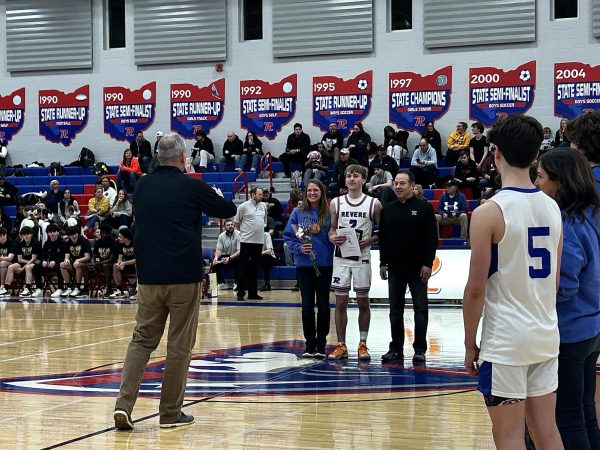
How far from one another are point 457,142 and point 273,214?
4859 millimetres

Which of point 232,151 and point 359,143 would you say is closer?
point 359,143

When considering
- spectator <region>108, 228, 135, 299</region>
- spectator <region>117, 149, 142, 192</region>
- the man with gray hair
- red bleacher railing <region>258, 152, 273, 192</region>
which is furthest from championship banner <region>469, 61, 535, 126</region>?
the man with gray hair

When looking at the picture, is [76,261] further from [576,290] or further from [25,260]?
[576,290]

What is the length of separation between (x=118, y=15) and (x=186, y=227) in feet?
70.9

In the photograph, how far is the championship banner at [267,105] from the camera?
24656 millimetres

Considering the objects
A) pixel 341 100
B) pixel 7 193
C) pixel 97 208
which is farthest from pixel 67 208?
pixel 341 100

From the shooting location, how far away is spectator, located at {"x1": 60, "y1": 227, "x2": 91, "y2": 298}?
61.3 ft

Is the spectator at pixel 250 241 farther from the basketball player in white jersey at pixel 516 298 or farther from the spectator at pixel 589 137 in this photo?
the basketball player in white jersey at pixel 516 298

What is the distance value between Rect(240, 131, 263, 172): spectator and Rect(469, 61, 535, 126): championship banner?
534 cm

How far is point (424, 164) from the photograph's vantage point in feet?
69.9

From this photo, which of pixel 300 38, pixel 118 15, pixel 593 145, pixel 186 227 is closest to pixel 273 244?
pixel 300 38

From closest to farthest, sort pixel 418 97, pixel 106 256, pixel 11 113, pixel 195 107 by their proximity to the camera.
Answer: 1. pixel 106 256
2. pixel 418 97
3. pixel 195 107
4. pixel 11 113

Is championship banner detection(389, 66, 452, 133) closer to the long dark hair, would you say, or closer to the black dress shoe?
the black dress shoe

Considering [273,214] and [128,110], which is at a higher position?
[128,110]
